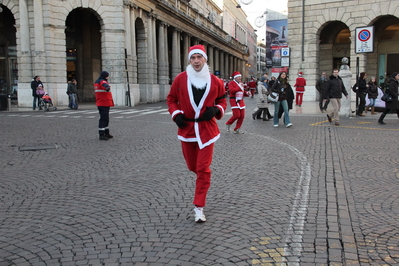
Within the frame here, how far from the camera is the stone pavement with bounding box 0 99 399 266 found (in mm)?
3754

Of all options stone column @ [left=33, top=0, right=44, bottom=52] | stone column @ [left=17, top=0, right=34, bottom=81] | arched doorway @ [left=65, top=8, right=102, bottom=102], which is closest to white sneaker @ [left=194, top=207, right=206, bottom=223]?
stone column @ [left=33, top=0, right=44, bottom=52]

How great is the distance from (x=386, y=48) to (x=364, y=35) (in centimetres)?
1337

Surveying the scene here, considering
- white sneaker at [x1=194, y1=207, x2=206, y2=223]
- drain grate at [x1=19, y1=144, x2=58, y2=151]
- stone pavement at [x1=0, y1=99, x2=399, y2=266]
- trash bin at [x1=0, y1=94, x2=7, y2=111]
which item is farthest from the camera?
trash bin at [x1=0, y1=94, x2=7, y2=111]

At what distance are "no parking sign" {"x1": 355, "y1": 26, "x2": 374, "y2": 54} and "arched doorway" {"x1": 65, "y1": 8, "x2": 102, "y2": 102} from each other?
2143cm

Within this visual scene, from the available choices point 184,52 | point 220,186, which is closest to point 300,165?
point 220,186

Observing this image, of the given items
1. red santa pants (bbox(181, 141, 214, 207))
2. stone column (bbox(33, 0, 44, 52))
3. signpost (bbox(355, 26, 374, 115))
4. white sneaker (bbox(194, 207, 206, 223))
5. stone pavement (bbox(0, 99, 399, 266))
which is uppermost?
stone column (bbox(33, 0, 44, 52))

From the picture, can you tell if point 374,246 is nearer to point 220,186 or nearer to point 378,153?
point 220,186

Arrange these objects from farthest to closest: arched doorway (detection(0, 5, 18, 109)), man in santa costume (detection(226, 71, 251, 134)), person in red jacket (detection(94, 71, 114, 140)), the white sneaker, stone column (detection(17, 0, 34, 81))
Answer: arched doorway (detection(0, 5, 18, 109)) < stone column (detection(17, 0, 34, 81)) < man in santa costume (detection(226, 71, 251, 134)) < person in red jacket (detection(94, 71, 114, 140)) < the white sneaker

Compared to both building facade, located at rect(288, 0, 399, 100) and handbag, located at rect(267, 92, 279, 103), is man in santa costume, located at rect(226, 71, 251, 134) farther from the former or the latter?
building facade, located at rect(288, 0, 399, 100)

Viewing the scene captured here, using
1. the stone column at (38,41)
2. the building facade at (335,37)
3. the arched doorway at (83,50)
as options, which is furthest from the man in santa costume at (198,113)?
the arched doorway at (83,50)

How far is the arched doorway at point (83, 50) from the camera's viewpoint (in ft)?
107

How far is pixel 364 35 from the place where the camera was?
17.2 metres

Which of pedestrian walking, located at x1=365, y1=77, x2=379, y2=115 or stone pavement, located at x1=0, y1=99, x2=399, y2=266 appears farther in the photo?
pedestrian walking, located at x1=365, y1=77, x2=379, y2=115

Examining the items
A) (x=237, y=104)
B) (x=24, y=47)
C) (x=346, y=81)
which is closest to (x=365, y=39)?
(x=346, y=81)
